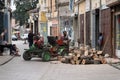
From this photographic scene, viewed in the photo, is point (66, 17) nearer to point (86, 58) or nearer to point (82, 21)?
point (82, 21)

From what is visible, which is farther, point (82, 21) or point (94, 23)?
point (82, 21)

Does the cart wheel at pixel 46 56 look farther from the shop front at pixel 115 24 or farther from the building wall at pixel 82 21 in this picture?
the building wall at pixel 82 21

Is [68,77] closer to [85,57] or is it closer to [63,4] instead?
[85,57]

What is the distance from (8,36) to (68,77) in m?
28.6

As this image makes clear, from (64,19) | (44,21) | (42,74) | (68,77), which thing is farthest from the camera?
(44,21)

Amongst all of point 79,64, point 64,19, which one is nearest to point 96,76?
point 79,64

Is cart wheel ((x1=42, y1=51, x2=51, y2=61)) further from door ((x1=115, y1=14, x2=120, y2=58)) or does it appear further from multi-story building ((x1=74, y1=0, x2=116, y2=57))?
door ((x1=115, y1=14, x2=120, y2=58))

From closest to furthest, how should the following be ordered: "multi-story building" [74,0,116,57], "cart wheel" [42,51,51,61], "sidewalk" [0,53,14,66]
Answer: "sidewalk" [0,53,14,66] → "cart wheel" [42,51,51,61] → "multi-story building" [74,0,116,57]

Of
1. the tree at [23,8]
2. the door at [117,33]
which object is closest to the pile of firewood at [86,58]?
the door at [117,33]

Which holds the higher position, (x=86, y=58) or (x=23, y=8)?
(x=23, y=8)

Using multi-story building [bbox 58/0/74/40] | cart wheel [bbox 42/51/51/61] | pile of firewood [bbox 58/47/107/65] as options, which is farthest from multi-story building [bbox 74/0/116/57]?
cart wheel [bbox 42/51/51/61]

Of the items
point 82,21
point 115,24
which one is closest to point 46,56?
point 115,24

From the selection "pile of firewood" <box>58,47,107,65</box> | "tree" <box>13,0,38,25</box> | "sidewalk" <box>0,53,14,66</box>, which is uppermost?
"tree" <box>13,0,38,25</box>

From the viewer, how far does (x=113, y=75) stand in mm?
18047
